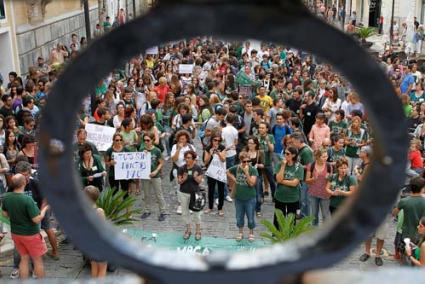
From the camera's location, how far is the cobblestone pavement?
25.5 feet

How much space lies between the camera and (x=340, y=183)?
26.0 ft

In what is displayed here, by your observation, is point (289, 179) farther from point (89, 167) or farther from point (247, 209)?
point (89, 167)

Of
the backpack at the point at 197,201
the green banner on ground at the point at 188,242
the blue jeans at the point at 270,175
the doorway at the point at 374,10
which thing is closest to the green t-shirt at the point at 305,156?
the blue jeans at the point at 270,175

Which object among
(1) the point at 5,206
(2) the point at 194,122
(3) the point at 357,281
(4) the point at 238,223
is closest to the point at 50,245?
(1) the point at 5,206

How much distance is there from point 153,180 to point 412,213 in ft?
13.1

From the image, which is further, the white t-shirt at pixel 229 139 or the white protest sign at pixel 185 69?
Answer: the white protest sign at pixel 185 69

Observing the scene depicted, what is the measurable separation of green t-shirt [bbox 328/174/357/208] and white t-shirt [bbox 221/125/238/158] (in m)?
2.18

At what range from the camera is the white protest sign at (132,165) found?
30.0 ft

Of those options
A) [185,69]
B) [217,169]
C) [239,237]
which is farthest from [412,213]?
[185,69]

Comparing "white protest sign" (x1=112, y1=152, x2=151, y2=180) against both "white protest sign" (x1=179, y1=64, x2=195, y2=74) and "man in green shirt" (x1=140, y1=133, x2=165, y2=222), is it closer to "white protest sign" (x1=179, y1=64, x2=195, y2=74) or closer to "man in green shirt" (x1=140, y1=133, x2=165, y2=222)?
"man in green shirt" (x1=140, y1=133, x2=165, y2=222)

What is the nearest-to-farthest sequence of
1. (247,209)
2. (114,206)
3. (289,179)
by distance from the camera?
1. (114,206)
2. (289,179)
3. (247,209)

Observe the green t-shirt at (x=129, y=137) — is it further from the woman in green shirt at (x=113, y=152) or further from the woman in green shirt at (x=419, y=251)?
the woman in green shirt at (x=419, y=251)

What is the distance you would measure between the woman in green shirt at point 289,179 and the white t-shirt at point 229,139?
1523 mm

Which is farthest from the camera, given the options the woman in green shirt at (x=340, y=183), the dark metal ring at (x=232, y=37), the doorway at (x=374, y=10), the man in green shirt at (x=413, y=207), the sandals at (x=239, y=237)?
the doorway at (x=374, y=10)
